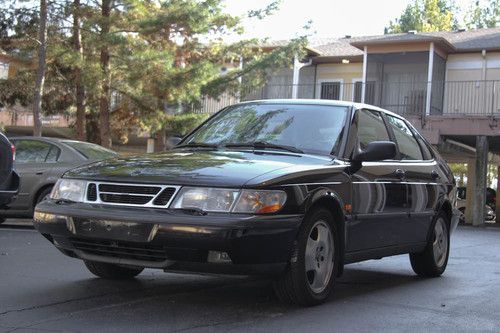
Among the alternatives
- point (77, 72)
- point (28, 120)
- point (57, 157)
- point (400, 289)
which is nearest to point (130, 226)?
point (400, 289)

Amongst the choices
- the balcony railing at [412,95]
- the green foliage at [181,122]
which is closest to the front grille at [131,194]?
the green foliage at [181,122]

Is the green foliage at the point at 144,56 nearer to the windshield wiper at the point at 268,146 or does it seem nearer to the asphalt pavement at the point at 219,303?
the asphalt pavement at the point at 219,303

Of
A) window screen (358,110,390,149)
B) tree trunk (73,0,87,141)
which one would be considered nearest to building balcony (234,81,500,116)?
tree trunk (73,0,87,141)

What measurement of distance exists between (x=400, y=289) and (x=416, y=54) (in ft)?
69.7

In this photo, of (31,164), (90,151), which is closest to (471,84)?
(90,151)

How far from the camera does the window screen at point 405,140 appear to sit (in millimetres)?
6742

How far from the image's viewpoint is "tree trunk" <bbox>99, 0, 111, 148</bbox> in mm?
17297

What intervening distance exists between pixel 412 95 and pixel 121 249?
2301 centimetres

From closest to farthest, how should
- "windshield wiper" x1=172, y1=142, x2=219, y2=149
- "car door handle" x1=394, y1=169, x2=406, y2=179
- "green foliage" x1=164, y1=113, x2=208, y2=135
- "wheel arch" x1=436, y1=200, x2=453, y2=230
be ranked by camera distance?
"windshield wiper" x1=172, y1=142, x2=219, y2=149 → "car door handle" x1=394, y1=169, x2=406, y2=179 → "wheel arch" x1=436, y1=200, x2=453, y2=230 → "green foliage" x1=164, y1=113, x2=208, y2=135

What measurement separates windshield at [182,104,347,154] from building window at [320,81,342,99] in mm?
22401

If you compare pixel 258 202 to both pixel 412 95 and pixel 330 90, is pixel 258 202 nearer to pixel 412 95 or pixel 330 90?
pixel 412 95

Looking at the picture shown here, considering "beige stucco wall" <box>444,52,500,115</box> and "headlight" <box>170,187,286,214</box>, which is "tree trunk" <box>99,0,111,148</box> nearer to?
"beige stucco wall" <box>444,52,500,115</box>

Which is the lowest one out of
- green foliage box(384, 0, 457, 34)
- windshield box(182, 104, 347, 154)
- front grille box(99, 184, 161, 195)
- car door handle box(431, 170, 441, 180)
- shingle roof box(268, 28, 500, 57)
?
front grille box(99, 184, 161, 195)

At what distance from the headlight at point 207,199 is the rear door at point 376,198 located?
1365 millimetres
